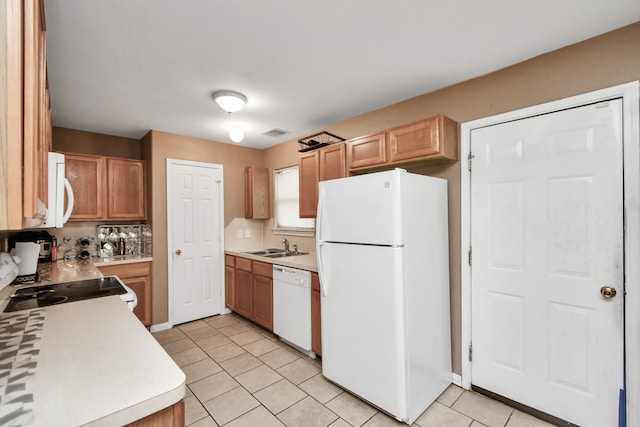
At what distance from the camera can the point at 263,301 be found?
344 centimetres

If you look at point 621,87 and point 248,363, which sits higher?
point 621,87

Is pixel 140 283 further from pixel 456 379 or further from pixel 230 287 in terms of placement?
pixel 456 379

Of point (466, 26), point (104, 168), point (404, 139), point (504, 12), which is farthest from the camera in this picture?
point (104, 168)

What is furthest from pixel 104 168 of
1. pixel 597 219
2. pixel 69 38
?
pixel 597 219

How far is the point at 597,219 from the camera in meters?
1.81

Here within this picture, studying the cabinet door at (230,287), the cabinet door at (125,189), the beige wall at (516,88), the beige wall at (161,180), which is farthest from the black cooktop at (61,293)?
the beige wall at (516,88)

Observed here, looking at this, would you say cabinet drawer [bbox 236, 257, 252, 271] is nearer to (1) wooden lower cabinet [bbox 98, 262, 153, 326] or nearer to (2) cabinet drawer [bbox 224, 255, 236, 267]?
(2) cabinet drawer [bbox 224, 255, 236, 267]

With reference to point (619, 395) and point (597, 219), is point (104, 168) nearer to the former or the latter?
point (597, 219)

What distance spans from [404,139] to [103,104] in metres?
2.78

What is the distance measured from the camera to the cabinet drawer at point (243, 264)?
12.2 feet

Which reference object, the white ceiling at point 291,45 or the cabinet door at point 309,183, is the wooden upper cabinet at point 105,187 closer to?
the white ceiling at point 291,45

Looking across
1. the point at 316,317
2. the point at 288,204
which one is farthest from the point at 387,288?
the point at 288,204

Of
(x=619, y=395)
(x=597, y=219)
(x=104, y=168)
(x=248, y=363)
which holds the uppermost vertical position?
(x=104, y=168)

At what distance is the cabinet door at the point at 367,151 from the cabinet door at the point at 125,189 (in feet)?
8.95
